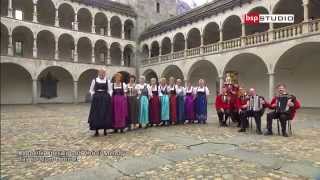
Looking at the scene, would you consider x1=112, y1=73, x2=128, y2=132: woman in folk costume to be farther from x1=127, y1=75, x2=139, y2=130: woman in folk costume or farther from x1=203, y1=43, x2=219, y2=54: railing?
x1=203, y1=43, x2=219, y2=54: railing

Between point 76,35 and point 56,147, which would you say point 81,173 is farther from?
point 76,35

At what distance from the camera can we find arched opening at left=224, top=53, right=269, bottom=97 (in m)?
22.9

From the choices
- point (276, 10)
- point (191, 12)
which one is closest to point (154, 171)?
point (276, 10)

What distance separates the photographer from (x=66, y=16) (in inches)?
1226

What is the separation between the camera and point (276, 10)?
63.5 feet

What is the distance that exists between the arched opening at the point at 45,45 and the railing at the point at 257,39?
19345 mm

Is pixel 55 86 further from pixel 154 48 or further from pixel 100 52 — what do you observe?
pixel 154 48

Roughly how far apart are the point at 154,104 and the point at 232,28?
18030mm

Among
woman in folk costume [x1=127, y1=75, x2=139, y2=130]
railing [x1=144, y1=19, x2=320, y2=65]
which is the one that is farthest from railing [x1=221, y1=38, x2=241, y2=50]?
woman in folk costume [x1=127, y1=75, x2=139, y2=130]

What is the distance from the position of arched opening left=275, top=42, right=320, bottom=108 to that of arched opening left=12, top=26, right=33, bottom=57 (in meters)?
22.9

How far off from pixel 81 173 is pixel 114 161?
82cm

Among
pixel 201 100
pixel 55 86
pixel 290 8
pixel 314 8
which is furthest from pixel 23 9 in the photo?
pixel 314 8

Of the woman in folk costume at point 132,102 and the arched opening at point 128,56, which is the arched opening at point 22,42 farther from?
the woman in folk costume at point 132,102

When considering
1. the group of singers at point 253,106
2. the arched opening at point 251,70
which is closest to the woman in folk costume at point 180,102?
the group of singers at point 253,106
